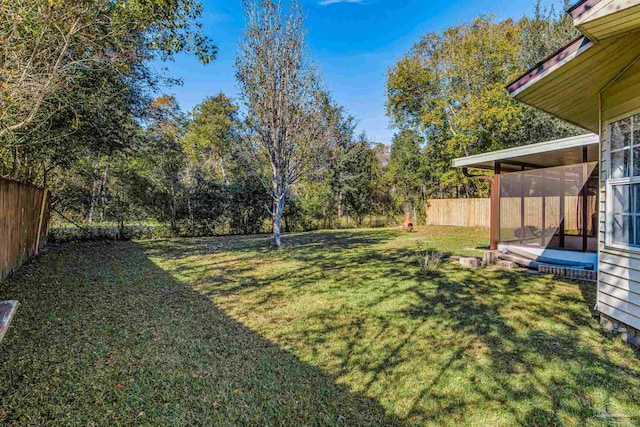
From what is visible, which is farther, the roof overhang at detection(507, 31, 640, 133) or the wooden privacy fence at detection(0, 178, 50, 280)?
the wooden privacy fence at detection(0, 178, 50, 280)

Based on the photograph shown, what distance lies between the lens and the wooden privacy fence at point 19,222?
471 cm

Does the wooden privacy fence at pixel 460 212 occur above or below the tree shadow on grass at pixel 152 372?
above

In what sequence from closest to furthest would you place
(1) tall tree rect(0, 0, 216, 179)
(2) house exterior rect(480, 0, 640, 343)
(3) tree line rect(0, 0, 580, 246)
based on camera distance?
(2) house exterior rect(480, 0, 640, 343)
(1) tall tree rect(0, 0, 216, 179)
(3) tree line rect(0, 0, 580, 246)

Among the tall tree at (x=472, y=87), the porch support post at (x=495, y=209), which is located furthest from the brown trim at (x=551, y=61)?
the tall tree at (x=472, y=87)

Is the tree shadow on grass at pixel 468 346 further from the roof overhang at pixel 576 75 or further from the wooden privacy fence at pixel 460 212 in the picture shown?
the wooden privacy fence at pixel 460 212

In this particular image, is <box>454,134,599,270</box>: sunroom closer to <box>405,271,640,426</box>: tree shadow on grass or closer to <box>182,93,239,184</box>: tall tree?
<box>405,271,640,426</box>: tree shadow on grass

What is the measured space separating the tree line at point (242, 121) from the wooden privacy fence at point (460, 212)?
119cm

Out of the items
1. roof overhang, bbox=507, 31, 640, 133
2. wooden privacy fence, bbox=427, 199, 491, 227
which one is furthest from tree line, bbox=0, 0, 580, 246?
roof overhang, bbox=507, 31, 640, 133

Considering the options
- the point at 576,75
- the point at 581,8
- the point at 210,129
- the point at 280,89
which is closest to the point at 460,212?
the point at 280,89

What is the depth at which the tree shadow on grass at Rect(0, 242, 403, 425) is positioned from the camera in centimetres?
203

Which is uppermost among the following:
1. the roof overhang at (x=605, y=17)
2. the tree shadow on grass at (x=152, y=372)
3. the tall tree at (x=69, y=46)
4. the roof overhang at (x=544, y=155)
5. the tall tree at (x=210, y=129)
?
the tall tree at (x=210, y=129)

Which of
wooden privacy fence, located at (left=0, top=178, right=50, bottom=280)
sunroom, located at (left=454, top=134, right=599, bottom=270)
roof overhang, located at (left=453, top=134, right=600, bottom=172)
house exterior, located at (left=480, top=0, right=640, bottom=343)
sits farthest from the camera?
sunroom, located at (left=454, top=134, right=599, bottom=270)

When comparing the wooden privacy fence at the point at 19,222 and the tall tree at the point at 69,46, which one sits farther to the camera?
the wooden privacy fence at the point at 19,222

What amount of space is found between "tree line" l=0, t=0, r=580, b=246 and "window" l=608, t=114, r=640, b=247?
17.5 ft
